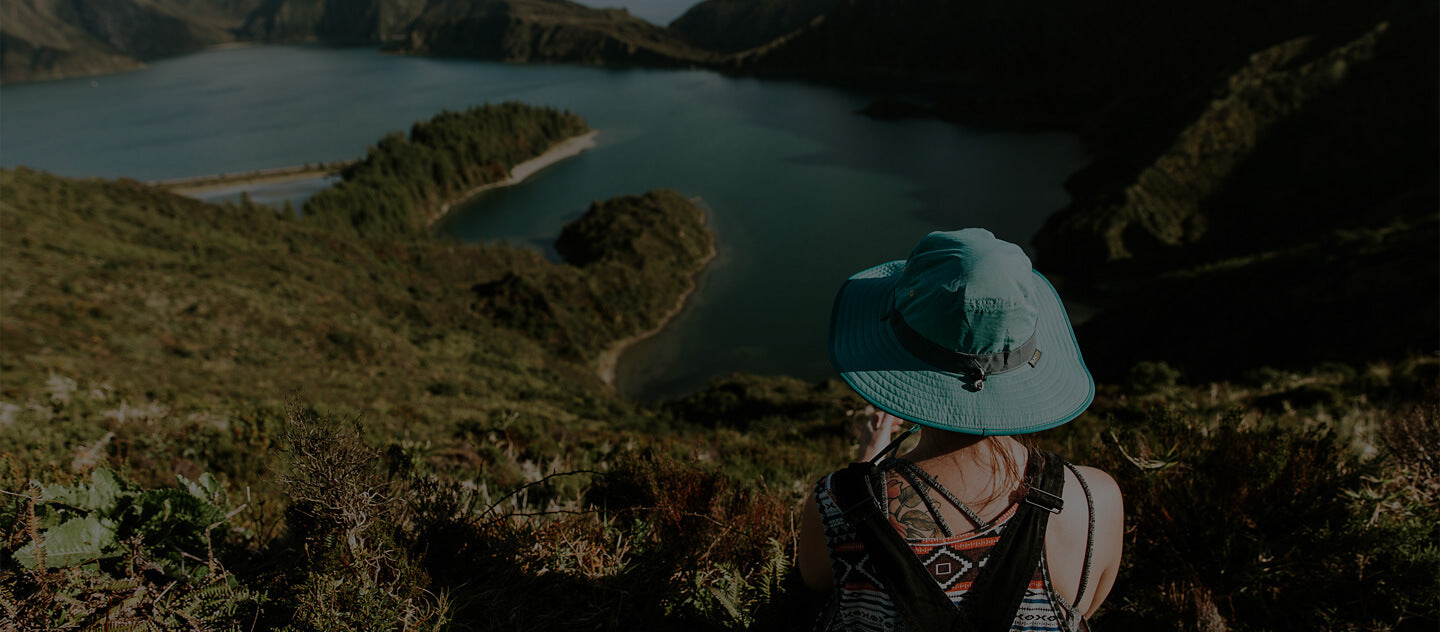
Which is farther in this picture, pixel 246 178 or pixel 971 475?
pixel 246 178

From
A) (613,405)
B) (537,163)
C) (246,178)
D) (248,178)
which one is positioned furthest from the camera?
(537,163)

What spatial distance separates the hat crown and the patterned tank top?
0.36 metres

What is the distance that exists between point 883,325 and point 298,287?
25.3 m

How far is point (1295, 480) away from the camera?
2793mm

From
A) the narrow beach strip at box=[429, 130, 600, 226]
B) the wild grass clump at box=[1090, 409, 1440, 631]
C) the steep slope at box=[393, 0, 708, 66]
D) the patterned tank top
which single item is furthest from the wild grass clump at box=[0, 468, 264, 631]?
the steep slope at box=[393, 0, 708, 66]

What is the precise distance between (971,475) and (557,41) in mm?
194464

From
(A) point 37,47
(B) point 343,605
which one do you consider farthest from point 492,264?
(A) point 37,47

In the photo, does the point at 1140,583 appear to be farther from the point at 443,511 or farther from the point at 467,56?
the point at 467,56

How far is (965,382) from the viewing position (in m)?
1.38

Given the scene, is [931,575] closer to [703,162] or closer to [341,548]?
[341,548]

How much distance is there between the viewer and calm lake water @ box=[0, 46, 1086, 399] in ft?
133

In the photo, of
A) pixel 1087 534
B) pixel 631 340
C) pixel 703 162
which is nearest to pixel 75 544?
pixel 1087 534

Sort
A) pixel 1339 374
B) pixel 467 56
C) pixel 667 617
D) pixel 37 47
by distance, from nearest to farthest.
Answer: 1. pixel 667 617
2. pixel 1339 374
3. pixel 37 47
4. pixel 467 56

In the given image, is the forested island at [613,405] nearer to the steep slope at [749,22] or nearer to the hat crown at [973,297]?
the hat crown at [973,297]
